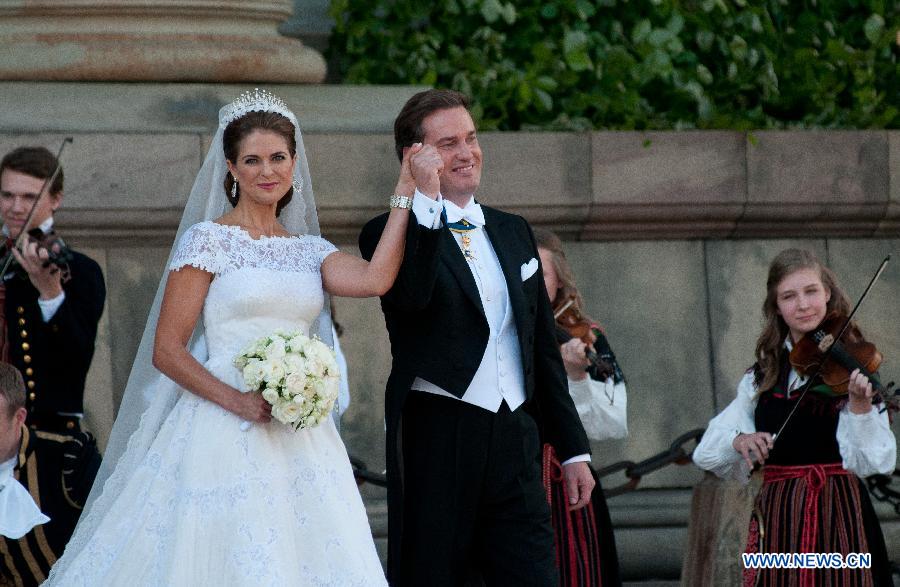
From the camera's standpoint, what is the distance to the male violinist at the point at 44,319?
6.78 metres

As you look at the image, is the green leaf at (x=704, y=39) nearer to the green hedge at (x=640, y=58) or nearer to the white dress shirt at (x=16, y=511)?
the green hedge at (x=640, y=58)

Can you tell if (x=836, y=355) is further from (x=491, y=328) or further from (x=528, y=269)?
(x=491, y=328)

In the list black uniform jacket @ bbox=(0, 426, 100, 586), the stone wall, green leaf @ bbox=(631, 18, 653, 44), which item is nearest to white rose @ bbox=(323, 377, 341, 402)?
black uniform jacket @ bbox=(0, 426, 100, 586)

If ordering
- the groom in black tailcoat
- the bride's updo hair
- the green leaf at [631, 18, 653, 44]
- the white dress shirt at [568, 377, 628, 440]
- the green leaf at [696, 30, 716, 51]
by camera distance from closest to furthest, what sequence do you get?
the groom in black tailcoat, the bride's updo hair, the white dress shirt at [568, 377, 628, 440], the green leaf at [631, 18, 653, 44], the green leaf at [696, 30, 716, 51]

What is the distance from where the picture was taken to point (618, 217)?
858 cm

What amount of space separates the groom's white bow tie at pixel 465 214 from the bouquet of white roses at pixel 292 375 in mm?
A: 573

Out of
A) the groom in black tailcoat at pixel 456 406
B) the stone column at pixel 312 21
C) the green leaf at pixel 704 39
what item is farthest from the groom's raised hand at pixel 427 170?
the green leaf at pixel 704 39

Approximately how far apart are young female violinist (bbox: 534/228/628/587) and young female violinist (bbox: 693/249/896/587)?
0.49m

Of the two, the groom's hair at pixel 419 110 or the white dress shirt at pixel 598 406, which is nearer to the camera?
the groom's hair at pixel 419 110

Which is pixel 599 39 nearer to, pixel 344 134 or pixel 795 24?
pixel 795 24

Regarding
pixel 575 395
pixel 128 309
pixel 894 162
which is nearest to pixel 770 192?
pixel 894 162

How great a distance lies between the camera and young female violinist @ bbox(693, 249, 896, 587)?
667cm

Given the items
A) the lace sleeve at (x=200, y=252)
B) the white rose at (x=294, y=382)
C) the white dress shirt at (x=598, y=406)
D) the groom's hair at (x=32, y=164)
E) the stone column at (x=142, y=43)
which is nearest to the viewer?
the white rose at (x=294, y=382)

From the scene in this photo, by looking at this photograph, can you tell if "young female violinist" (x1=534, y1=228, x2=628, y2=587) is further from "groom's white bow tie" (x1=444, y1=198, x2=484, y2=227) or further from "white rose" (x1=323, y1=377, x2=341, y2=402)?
"white rose" (x1=323, y1=377, x2=341, y2=402)
